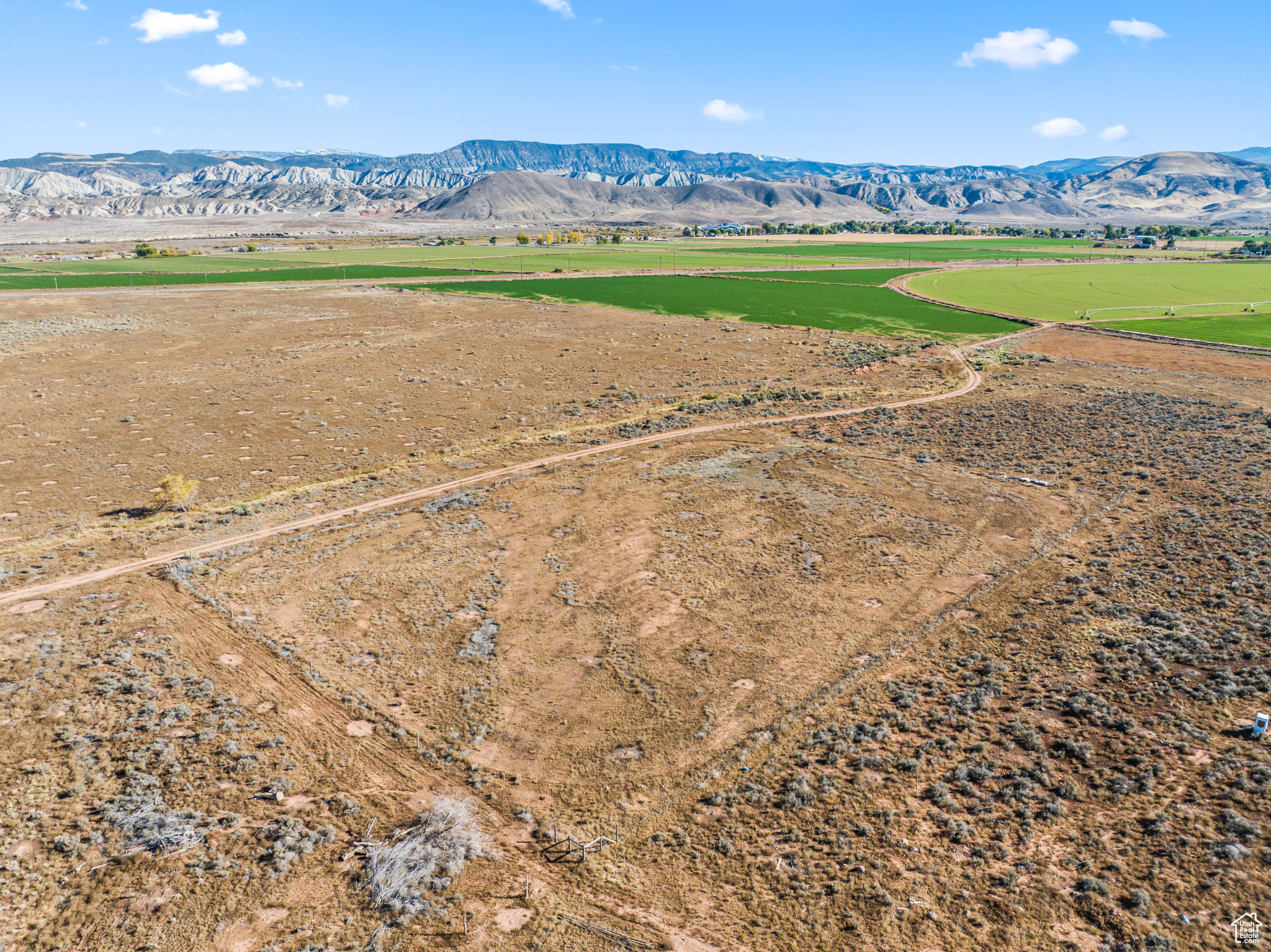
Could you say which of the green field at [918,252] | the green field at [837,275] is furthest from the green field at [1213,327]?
the green field at [918,252]

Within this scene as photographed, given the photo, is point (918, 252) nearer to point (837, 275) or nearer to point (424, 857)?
point (837, 275)

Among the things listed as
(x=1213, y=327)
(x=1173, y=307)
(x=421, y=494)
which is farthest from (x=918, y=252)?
(x=421, y=494)

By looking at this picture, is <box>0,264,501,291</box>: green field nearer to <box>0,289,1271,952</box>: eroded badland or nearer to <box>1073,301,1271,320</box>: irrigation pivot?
<box>0,289,1271,952</box>: eroded badland

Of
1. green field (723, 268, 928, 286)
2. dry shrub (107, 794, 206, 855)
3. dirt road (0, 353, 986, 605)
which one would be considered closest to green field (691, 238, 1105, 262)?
green field (723, 268, 928, 286)

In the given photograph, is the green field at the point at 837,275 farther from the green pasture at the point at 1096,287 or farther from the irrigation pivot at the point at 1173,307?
the irrigation pivot at the point at 1173,307

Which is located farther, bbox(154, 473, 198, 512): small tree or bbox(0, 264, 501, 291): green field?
bbox(0, 264, 501, 291): green field
